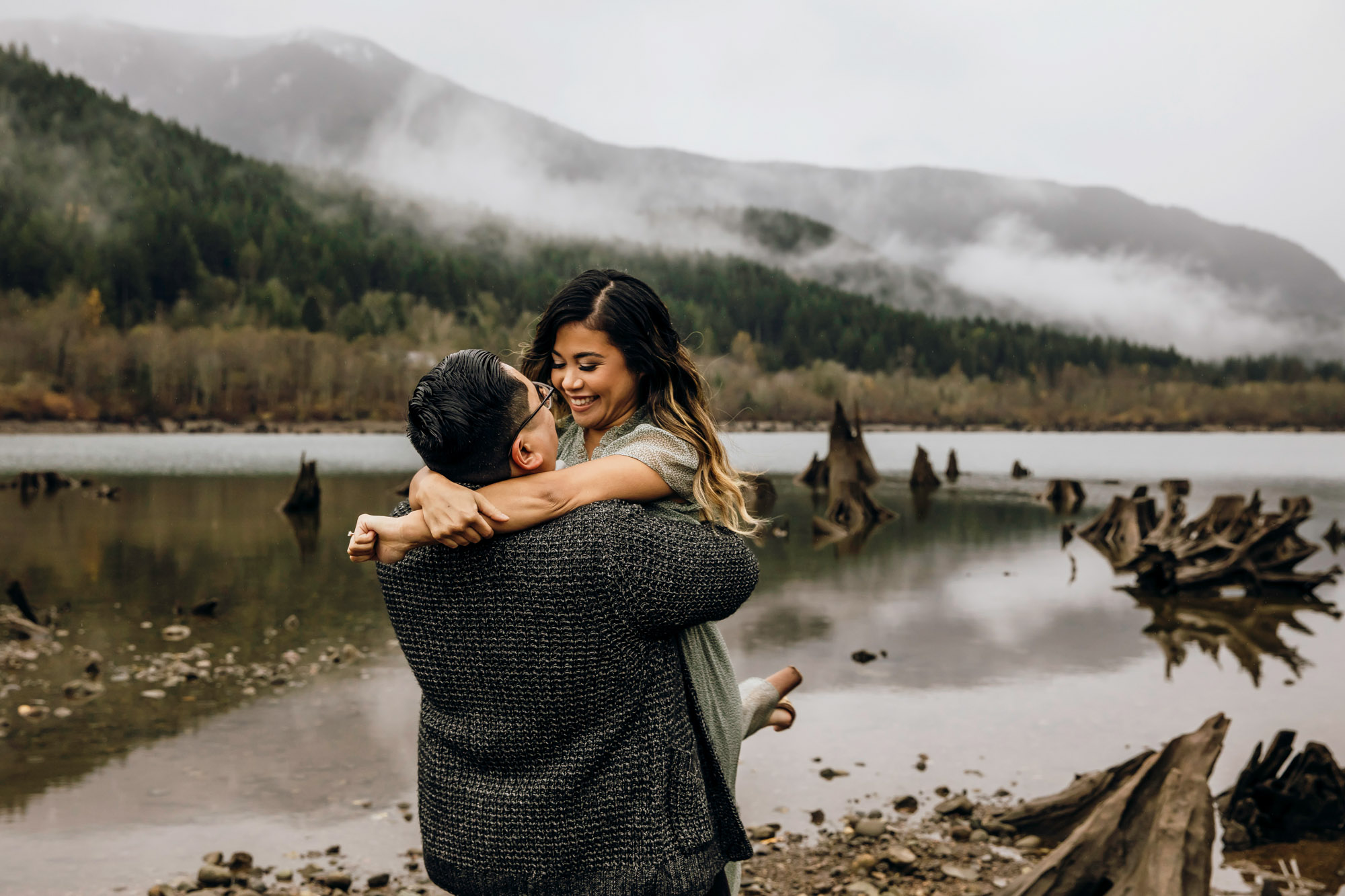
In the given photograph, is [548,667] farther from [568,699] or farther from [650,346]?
[650,346]

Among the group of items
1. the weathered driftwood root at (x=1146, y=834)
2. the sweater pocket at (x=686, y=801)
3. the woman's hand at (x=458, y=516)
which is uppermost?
the woman's hand at (x=458, y=516)

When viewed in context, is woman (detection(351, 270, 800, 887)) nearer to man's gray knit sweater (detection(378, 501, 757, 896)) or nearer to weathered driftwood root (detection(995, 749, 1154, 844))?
man's gray knit sweater (detection(378, 501, 757, 896))

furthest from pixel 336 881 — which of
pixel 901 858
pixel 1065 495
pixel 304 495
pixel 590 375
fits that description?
pixel 1065 495

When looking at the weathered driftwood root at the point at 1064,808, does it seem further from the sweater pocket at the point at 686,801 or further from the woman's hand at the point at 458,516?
the woman's hand at the point at 458,516

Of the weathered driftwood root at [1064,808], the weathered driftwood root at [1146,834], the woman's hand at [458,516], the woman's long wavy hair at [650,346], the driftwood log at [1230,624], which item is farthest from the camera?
the driftwood log at [1230,624]

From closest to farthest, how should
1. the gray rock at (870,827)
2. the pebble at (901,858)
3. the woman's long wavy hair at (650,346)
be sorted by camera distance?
1. the woman's long wavy hair at (650,346)
2. the pebble at (901,858)
3. the gray rock at (870,827)

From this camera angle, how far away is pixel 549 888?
7.31 feet

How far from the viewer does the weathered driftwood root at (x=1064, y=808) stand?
6.49 m

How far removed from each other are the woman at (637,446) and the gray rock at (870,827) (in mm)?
4286

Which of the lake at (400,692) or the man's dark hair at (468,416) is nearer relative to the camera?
the man's dark hair at (468,416)

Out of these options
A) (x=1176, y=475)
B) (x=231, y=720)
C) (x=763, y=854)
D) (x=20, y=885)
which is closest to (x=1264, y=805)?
(x=763, y=854)

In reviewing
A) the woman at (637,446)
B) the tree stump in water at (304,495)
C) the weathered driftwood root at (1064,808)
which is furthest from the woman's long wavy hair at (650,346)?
the tree stump in water at (304,495)

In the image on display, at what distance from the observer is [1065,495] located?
41844 mm

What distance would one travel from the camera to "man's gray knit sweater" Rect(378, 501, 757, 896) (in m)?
2.06
